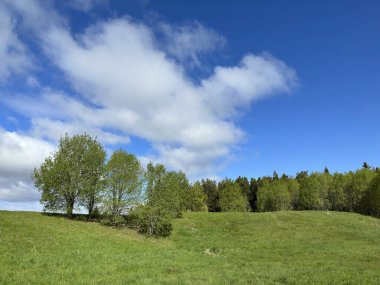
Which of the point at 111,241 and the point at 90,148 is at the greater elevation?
the point at 90,148

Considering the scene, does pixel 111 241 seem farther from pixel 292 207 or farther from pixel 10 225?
pixel 292 207

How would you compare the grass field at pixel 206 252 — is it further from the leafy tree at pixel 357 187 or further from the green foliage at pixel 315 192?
the green foliage at pixel 315 192

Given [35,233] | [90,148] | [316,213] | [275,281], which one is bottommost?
[275,281]

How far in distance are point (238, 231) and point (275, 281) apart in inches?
1700

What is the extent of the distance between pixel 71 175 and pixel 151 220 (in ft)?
48.9

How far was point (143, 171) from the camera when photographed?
200 ft

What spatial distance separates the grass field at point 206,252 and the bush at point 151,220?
9.65 feet

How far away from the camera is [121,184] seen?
59.3 metres

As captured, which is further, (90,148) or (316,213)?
(316,213)

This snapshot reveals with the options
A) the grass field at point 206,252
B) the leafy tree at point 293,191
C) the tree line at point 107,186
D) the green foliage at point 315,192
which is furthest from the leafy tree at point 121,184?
the leafy tree at point 293,191

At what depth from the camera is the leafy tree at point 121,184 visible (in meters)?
58.7

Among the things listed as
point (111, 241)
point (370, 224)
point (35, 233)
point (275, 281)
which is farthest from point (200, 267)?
point (370, 224)

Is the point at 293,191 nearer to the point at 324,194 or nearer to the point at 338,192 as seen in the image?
the point at 324,194

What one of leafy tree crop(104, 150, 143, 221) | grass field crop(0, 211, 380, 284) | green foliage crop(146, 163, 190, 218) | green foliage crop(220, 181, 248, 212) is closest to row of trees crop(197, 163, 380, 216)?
green foliage crop(220, 181, 248, 212)
